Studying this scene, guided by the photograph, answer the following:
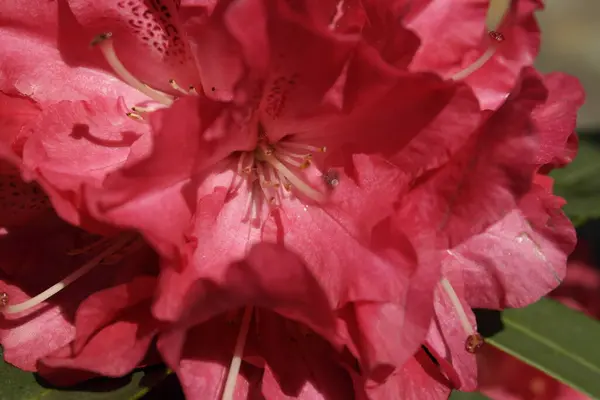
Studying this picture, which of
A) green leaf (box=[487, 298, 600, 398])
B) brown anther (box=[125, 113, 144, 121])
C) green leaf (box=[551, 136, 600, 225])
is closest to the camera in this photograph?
brown anther (box=[125, 113, 144, 121])

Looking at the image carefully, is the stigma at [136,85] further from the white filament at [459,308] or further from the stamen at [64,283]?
the white filament at [459,308]

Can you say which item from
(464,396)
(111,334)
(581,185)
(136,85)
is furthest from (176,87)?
(581,185)

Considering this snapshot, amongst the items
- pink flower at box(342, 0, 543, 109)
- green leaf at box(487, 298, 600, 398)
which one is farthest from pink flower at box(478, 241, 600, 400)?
pink flower at box(342, 0, 543, 109)

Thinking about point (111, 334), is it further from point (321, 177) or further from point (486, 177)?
point (486, 177)

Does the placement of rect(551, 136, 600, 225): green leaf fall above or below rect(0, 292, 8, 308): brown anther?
below

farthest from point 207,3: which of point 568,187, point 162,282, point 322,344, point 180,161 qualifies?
point 568,187

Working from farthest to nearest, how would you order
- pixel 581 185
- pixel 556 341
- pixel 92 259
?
pixel 581 185
pixel 556 341
pixel 92 259

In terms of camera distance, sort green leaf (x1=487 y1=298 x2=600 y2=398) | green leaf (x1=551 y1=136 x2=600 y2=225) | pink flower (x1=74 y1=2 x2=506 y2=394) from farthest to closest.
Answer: green leaf (x1=551 y1=136 x2=600 y2=225), green leaf (x1=487 y1=298 x2=600 y2=398), pink flower (x1=74 y1=2 x2=506 y2=394)

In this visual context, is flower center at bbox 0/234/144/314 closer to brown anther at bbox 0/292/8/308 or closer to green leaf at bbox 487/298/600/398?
brown anther at bbox 0/292/8/308
